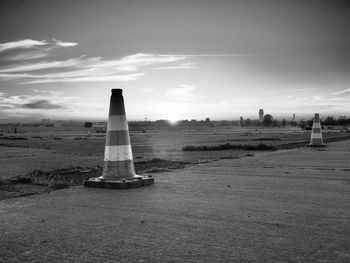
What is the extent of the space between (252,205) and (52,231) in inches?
106

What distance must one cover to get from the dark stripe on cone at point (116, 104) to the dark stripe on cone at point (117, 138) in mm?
398

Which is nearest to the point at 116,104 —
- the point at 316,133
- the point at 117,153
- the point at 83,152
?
the point at 117,153

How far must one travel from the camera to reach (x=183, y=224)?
491cm

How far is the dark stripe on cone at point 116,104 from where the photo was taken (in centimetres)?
874

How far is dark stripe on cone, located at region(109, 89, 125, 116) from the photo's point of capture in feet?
28.7

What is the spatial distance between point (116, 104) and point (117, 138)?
688 mm

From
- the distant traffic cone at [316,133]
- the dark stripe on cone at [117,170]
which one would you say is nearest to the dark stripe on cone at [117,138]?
the dark stripe on cone at [117,170]

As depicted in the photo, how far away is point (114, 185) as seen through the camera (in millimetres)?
7773

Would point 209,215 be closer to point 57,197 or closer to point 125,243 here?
point 125,243

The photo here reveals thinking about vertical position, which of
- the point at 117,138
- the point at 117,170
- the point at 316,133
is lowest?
the point at 117,170

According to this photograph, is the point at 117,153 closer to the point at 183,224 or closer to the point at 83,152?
the point at 183,224

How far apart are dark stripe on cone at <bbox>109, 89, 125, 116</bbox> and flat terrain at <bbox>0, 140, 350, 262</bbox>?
66.5 inches

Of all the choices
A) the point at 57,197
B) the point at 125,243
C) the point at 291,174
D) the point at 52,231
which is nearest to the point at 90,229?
the point at 52,231

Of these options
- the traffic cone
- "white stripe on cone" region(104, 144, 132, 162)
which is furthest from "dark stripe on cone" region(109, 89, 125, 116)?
"white stripe on cone" region(104, 144, 132, 162)
